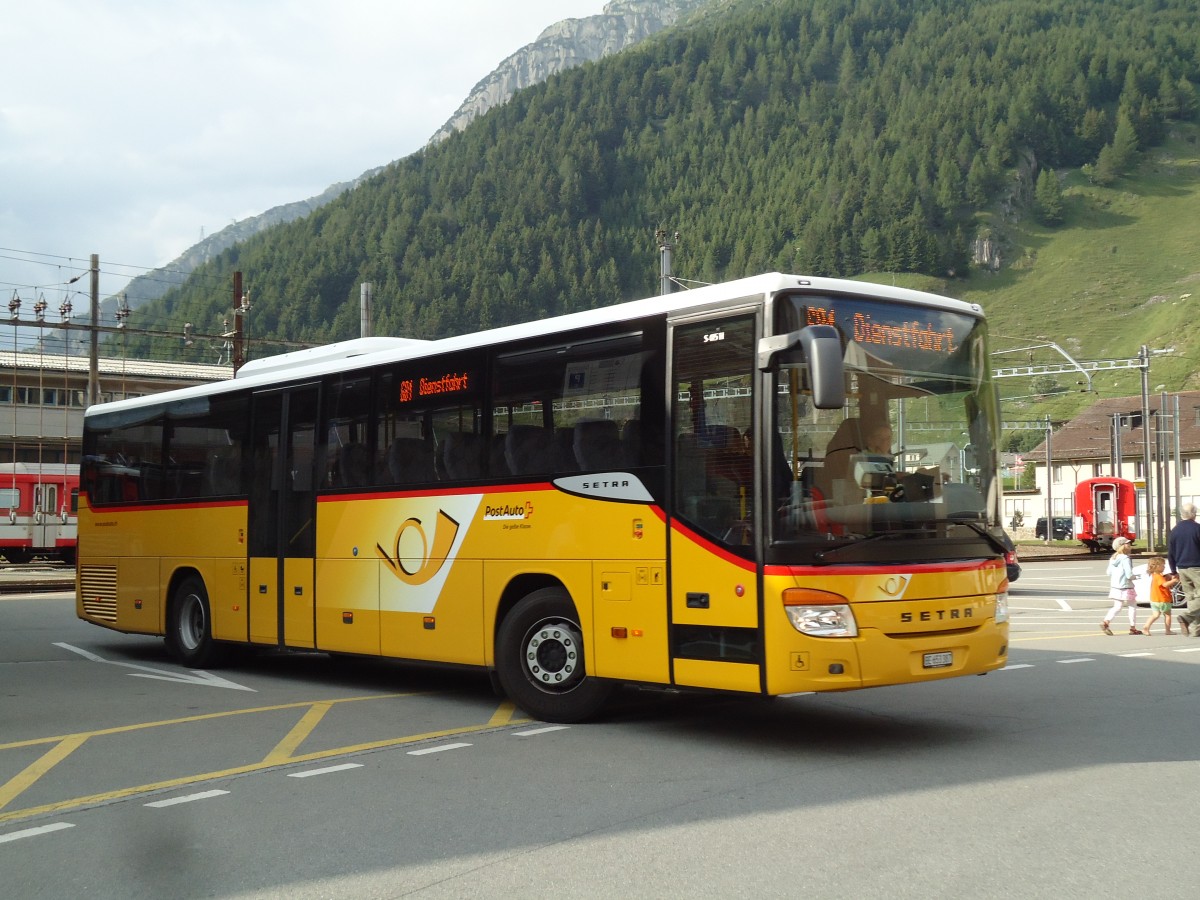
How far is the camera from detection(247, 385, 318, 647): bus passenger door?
12.7m

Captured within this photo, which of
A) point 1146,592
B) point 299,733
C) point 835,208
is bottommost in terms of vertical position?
point 1146,592

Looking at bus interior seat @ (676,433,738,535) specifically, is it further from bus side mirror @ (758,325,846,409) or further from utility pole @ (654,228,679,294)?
utility pole @ (654,228,679,294)

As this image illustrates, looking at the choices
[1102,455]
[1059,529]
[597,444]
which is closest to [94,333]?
[597,444]

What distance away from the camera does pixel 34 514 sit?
4197 cm

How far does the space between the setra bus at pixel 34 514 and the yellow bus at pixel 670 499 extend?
1280 inches

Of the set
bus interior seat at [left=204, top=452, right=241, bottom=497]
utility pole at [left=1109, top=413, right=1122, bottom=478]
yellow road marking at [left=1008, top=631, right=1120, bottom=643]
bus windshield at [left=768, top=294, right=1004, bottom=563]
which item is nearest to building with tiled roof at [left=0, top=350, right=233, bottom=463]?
utility pole at [left=1109, top=413, right=1122, bottom=478]

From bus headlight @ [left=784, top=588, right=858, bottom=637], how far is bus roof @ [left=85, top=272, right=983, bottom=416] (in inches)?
78.2

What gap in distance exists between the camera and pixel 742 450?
8.58m

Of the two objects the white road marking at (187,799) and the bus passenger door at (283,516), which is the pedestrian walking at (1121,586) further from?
the white road marking at (187,799)

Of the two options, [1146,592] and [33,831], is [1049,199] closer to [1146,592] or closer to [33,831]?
[1146,592]

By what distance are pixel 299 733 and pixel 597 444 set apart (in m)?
3.04

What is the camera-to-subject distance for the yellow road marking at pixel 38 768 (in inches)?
294

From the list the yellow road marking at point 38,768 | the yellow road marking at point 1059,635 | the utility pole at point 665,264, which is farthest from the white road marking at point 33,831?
the utility pole at point 665,264

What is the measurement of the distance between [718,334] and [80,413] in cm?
6480
